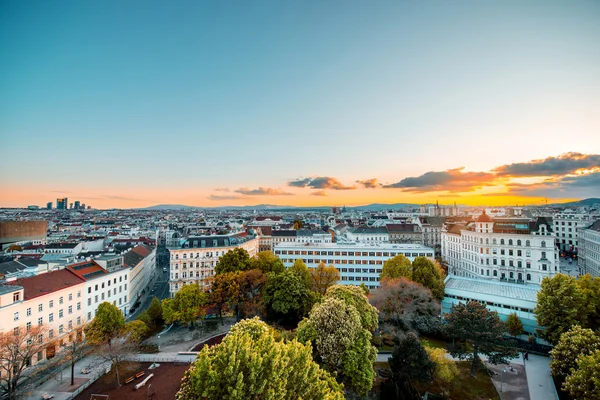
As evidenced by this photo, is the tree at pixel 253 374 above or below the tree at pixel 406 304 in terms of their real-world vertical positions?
above

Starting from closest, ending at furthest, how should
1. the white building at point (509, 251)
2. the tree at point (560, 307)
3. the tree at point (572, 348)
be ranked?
the tree at point (572, 348)
the tree at point (560, 307)
the white building at point (509, 251)

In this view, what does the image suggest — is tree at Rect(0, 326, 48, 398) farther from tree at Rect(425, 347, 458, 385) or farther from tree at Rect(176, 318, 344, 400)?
tree at Rect(425, 347, 458, 385)

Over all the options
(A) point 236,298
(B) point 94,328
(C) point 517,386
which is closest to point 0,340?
(B) point 94,328

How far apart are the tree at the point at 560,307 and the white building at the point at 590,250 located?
45.9m

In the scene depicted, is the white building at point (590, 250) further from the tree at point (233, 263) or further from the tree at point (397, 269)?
the tree at point (233, 263)

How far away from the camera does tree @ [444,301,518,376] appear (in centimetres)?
3362

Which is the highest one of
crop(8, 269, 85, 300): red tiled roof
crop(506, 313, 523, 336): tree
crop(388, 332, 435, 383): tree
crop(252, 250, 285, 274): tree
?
crop(8, 269, 85, 300): red tiled roof

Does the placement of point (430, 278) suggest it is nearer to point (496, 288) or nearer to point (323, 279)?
point (496, 288)

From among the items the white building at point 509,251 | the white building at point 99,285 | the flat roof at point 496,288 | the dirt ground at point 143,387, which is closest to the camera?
the dirt ground at point 143,387

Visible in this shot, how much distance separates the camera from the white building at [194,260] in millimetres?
65438

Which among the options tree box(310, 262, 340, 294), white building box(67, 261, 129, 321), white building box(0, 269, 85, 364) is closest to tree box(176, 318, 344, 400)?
white building box(0, 269, 85, 364)

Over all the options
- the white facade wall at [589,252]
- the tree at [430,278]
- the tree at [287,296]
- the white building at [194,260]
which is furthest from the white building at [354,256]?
the white facade wall at [589,252]

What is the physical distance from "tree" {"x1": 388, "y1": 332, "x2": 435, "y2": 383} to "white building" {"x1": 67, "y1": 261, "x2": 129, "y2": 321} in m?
44.9

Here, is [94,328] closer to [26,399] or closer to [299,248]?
[26,399]
